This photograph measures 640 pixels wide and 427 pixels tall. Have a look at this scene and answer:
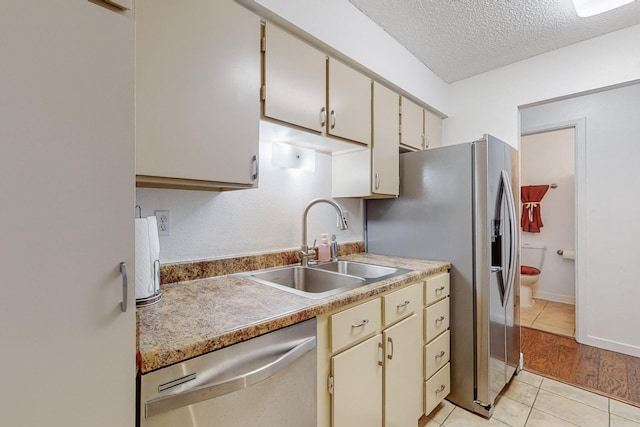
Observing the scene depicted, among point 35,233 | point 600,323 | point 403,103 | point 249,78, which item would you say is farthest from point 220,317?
point 600,323

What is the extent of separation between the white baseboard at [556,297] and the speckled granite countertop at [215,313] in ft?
11.7

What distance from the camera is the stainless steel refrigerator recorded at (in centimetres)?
173

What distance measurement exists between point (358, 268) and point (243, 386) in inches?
44.9

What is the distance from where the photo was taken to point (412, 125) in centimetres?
225

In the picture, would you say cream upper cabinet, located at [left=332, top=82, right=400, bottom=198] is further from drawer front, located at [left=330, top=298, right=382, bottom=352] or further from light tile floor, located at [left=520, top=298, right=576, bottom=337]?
light tile floor, located at [left=520, top=298, right=576, bottom=337]

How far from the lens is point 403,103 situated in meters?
2.15

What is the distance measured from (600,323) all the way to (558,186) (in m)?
1.89

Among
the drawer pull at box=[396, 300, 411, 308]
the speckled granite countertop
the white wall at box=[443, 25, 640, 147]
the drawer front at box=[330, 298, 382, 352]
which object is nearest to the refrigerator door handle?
the white wall at box=[443, 25, 640, 147]

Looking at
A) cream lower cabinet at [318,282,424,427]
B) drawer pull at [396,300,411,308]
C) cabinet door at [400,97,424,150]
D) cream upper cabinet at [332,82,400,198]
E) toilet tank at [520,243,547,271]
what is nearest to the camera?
cream lower cabinet at [318,282,424,427]

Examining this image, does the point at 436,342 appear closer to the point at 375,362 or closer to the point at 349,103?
the point at 375,362

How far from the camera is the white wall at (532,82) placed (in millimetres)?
1949

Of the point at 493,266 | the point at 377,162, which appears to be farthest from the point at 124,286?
the point at 493,266

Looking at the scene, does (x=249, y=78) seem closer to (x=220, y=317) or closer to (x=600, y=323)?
(x=220, y=317)

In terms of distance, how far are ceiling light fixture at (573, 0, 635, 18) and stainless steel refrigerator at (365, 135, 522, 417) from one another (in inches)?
32.4
